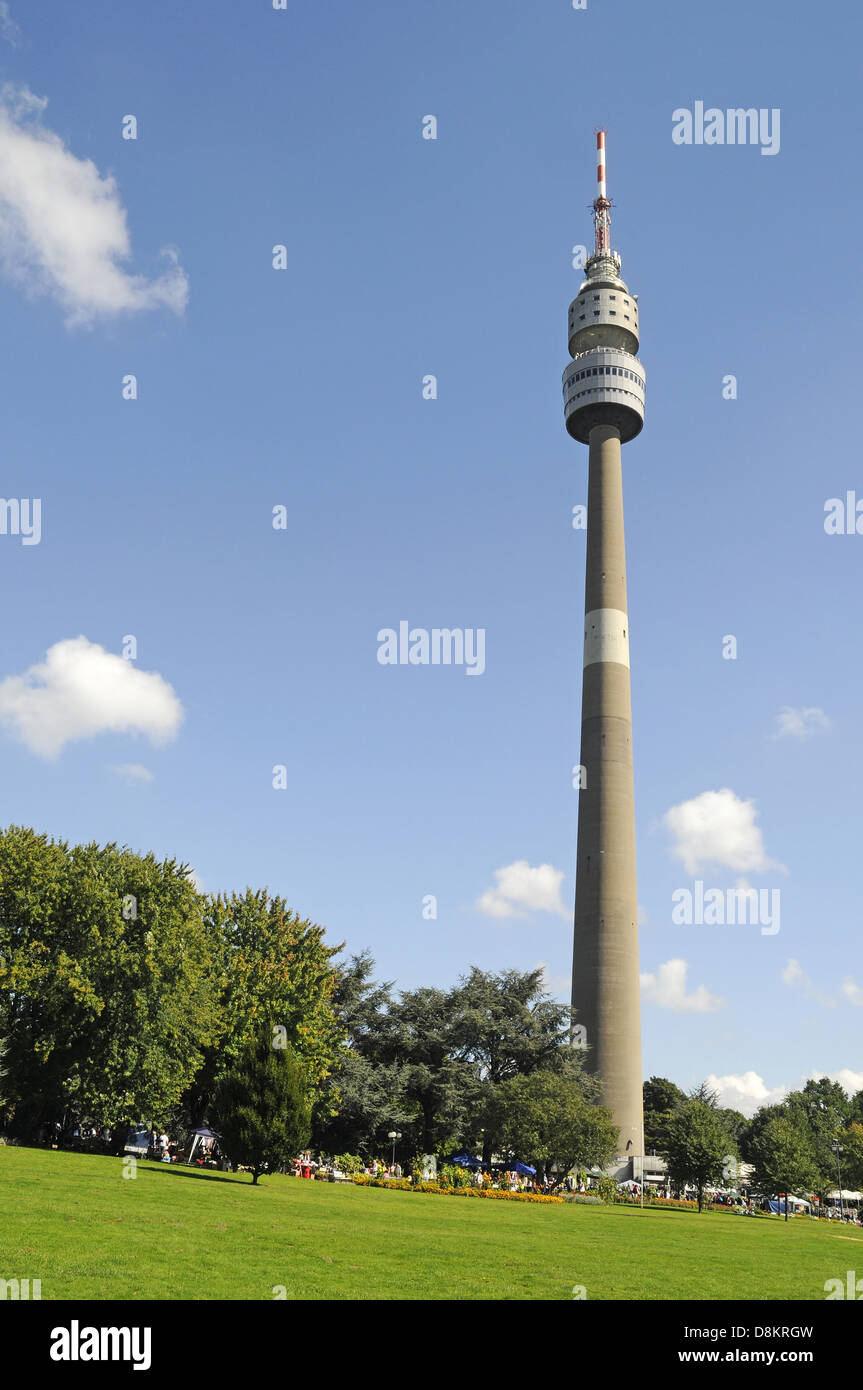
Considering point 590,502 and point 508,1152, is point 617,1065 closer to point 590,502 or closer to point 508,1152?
point 508,1152

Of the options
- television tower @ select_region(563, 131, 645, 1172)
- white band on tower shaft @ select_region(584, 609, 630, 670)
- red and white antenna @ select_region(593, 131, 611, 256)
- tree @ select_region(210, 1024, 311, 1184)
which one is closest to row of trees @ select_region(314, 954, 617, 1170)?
television tower @ select_region(563, 131, 645, 1172)

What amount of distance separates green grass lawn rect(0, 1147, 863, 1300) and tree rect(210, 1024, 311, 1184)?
4.91ft

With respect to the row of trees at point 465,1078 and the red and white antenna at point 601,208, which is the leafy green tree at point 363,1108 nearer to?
the row of trees at point 465,1078

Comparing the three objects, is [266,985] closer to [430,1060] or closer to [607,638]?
[430,1060]

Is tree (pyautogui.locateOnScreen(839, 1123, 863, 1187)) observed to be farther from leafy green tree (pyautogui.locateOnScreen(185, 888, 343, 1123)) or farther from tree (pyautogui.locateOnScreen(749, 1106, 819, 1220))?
leafy green tree (pyautogui.locateOnScreen(185, 888, 343, 1123))

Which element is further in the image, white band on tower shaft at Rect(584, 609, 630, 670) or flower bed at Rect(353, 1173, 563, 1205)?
white band on tower shaft at Rect(584, 609, 630, 670)

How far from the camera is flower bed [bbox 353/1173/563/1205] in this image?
52094mm

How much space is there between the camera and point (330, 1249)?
72.6 ft

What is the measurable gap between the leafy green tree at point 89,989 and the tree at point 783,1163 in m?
39.7

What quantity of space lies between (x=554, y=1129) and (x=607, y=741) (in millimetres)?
41471

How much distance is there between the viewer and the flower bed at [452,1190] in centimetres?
5209

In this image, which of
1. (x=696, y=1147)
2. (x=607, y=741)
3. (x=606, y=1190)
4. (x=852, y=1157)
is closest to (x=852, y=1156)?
(x=852, y=1157)
